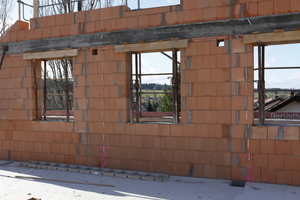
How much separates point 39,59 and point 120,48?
2.38 m

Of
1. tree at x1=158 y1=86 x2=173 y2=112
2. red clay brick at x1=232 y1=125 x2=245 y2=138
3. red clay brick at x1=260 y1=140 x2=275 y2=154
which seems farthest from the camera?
tree at x1=158 y1=86 x2=173 y2=112

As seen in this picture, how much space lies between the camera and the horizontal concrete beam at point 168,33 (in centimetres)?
523

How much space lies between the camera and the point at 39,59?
294 inches

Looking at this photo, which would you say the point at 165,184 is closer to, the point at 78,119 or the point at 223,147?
the point at 223,147

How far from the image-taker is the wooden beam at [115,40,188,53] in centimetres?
593

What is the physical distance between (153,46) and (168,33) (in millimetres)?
411

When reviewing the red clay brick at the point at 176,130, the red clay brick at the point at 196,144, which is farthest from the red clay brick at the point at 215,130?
the red clay brick at the point at 176,130

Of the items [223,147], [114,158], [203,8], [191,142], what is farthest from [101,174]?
[203,8]

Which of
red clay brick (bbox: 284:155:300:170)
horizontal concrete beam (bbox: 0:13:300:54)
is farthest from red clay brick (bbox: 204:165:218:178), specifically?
horizontal concrete beam (bbox: 0:13:300:54)

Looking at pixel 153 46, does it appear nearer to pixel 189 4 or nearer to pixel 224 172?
pixel 189 4

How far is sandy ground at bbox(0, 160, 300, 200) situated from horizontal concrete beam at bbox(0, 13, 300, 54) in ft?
9.24

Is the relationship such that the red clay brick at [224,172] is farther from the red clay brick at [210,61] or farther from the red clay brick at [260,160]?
the red clay brick at [210,61]

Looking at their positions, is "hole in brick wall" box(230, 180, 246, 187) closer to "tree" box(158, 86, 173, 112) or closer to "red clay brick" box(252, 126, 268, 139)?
"red clay brick" box(252, 126, 268, 139)

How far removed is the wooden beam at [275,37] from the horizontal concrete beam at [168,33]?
8 centimetres
